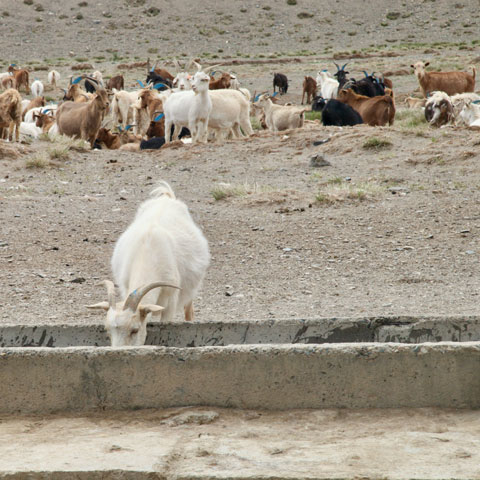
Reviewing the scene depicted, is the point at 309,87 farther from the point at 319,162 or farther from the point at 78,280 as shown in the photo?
the point at 78,280

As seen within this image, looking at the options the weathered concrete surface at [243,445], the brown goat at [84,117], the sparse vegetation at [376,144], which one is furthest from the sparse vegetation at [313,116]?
the weathered concrete surface at [243,445]

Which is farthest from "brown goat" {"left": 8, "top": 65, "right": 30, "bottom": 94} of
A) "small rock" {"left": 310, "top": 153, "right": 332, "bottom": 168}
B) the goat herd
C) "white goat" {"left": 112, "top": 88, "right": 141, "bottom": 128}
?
"small rock" {"left": 310, "top": 153, "right": 332, "bottom": 168}

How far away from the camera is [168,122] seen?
53.5 ft

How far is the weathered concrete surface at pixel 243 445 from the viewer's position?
3377 millimetres

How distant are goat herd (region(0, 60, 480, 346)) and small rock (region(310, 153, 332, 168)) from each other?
3.60 m

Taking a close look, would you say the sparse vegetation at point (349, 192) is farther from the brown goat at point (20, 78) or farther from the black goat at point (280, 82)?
the brown goat at point (20, 78)

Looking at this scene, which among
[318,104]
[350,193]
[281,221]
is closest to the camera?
[281,221]

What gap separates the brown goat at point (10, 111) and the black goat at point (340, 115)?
6.57 metres

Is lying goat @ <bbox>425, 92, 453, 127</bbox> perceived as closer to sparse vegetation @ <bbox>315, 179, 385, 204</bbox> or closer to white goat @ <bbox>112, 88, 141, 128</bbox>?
sparse vegetation @ <bbox>315, 179, 385, 204</bbox>

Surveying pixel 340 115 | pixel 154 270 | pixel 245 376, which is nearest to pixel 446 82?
pixel 340 115

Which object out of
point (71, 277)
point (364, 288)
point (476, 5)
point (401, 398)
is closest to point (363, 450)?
point (401, 398)

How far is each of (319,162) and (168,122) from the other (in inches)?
187

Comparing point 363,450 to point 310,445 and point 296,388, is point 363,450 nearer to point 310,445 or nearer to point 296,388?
point 310,445

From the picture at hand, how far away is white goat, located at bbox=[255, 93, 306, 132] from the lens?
59.4 ft
